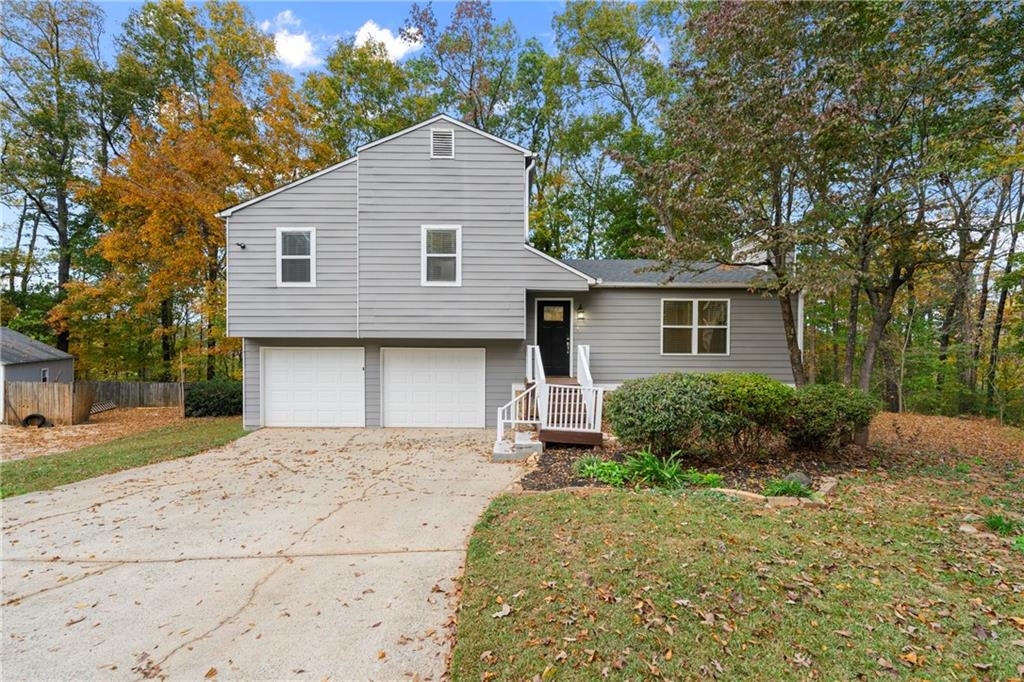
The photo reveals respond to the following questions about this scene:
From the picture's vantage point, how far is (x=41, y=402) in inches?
Answer: 472

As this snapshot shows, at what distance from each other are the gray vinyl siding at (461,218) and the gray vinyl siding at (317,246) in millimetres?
379

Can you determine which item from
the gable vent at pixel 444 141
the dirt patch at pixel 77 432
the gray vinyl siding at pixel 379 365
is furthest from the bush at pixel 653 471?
the dirt patch at pixel 77 432

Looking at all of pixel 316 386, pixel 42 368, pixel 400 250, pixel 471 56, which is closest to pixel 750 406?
pixel 400 250

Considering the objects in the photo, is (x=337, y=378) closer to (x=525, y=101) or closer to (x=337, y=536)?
(x=337, y=536)

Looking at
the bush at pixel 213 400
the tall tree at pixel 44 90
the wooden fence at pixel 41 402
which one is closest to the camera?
the wooden fence at pixel 41 402

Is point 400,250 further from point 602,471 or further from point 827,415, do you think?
point 827,415

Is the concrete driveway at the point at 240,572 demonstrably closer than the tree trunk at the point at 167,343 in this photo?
Yes

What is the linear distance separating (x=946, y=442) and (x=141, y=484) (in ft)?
43.4

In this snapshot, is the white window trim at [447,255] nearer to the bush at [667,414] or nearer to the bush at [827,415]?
the bush at [667,414]

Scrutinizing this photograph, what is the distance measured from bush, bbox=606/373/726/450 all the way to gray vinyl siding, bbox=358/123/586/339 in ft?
13.1

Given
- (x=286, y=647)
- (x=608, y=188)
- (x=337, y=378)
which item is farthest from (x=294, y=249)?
(x=608, y=188)

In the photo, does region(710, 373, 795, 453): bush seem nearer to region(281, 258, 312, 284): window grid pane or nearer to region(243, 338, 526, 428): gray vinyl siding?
region(243, 338, 526, 428): gray vinyl siding

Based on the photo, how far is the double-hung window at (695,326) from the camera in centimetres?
1038

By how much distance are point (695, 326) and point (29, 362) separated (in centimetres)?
1940
